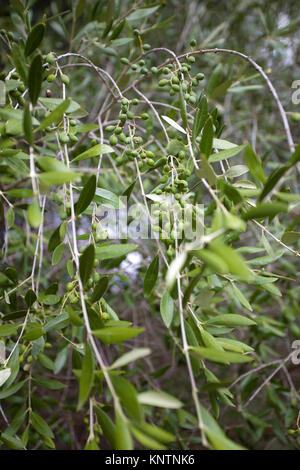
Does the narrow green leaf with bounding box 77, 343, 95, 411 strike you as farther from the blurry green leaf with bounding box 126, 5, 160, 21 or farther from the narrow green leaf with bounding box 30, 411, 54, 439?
the blurry green leaf with bounding box 126, 5, 160, 21

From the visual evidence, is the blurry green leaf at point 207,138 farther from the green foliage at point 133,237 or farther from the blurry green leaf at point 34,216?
the blurry green leaf at point 34,216

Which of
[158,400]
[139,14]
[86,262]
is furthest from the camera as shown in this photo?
[139,14]

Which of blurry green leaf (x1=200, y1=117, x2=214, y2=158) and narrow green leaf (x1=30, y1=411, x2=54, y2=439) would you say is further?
narrow green leaf (x1=30, y1=411, x2=54, y2=439)

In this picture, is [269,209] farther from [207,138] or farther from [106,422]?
[106,422]

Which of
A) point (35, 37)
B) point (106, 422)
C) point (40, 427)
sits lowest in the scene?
point (40, 427)

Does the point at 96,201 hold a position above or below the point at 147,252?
above

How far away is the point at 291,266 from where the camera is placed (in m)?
1.75

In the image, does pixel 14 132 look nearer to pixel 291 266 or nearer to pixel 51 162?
Result: pixel 51 162

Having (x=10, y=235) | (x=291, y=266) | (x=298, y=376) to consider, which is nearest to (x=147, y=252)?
(x=10, y=235)

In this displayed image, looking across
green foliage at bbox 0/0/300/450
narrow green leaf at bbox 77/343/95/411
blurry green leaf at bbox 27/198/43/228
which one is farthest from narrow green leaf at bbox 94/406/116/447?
blurry green leaf at bbox 27/198/43/228

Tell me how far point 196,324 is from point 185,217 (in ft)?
0.74

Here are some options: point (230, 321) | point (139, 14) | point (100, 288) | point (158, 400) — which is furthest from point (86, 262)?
point (139, 14)

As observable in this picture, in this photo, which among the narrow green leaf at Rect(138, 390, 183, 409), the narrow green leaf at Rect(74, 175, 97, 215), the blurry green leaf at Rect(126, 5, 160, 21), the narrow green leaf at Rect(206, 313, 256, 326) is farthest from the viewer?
the blurry green leaf at Rect(126, 5, 160, 21)
